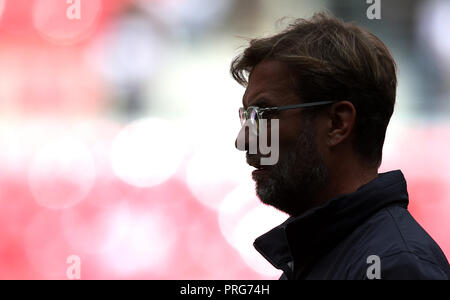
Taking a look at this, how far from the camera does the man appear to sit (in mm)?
1513

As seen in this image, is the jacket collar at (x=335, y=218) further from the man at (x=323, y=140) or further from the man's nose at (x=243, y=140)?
Result: the man's nose at (x=243, y=140)

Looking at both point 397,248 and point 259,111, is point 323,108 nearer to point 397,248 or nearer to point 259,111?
point 259,111

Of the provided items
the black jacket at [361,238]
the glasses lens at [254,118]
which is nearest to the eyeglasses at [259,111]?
the glasses lens at [254,118]

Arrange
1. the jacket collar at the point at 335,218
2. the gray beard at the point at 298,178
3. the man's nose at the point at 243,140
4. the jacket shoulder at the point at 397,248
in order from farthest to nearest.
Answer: the man's nose at the point at 243,140, the gray beard at the point at 298,178, the jacket collar at the point at 335,218, the jacket shoulder at the point at 397,248

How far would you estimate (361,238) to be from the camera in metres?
1.46

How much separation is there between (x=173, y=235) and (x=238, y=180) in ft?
2.42

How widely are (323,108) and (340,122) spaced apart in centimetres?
6

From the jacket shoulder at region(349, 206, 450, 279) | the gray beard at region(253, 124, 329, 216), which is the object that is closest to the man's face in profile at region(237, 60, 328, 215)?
the gray beard at region(253, 124, 329, 216)

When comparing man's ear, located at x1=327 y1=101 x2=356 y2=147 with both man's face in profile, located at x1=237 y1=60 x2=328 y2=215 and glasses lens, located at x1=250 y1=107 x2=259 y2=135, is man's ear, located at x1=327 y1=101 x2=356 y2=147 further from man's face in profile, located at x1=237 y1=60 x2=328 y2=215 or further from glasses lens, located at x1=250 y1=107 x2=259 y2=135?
glasses lens, located at x1=250 y1=107 x2=259 y2=135

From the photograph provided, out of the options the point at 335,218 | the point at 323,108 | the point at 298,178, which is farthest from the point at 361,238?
the point at 323,108

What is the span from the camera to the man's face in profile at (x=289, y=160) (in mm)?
1645

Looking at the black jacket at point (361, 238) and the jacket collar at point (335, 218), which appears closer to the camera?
the black jacket at point (361, 238)
